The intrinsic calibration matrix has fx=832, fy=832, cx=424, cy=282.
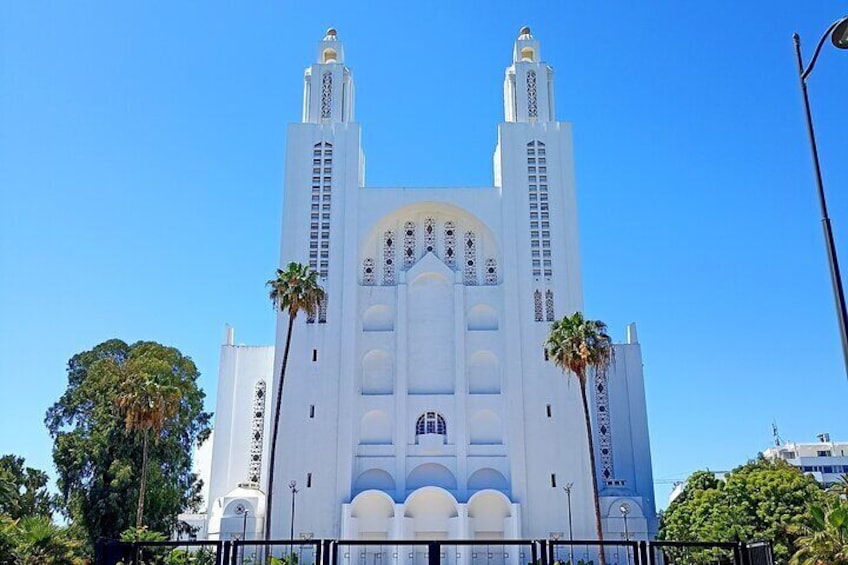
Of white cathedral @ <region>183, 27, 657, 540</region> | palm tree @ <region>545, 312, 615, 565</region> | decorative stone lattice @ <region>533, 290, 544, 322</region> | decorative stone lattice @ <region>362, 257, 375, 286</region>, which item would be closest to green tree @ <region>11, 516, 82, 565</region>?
white cathedral @ <region>183, 27, 657, 540</region>

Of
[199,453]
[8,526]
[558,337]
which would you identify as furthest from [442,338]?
[8,526]

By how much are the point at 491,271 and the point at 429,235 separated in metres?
4.33

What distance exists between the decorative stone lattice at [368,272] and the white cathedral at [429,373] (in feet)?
0.22

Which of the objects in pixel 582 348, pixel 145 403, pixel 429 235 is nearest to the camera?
pixel 145 403

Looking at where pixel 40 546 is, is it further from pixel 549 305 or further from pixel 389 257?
pixel 549 305

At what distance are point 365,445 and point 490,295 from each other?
36.3 feet

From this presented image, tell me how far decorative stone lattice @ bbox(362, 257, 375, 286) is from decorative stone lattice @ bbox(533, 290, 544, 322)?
9.56 metres

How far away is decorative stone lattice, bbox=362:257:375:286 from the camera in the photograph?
49.0 meters

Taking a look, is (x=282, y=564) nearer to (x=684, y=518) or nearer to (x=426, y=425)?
(x=426, y=425)

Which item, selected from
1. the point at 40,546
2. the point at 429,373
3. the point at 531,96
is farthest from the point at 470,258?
the point at 40,546

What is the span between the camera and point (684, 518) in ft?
148

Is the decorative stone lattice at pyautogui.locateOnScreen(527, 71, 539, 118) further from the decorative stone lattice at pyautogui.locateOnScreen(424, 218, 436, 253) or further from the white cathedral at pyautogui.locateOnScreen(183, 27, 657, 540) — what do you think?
the decorative stone lattice at pyautogui.locateOnScreen(424, 218, 436, 253)

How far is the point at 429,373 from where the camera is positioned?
46938 millimetres

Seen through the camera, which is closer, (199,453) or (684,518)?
(684,518)
